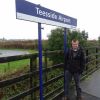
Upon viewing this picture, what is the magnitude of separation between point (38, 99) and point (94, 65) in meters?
7.05

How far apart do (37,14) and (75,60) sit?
1.97 meters

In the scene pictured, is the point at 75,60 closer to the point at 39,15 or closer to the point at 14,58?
the point at 39,15

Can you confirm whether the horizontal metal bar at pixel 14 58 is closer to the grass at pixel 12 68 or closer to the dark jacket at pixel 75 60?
the dark jacket at pixel 75 60

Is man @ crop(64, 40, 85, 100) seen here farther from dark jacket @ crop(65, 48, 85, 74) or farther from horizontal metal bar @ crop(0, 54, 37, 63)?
horizontal metal bar @ crop(0, 54, 37, 63)

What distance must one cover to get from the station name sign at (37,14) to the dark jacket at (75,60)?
28.2 inches

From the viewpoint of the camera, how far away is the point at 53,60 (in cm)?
1020

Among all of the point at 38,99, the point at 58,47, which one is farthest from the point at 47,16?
the point at 58,47

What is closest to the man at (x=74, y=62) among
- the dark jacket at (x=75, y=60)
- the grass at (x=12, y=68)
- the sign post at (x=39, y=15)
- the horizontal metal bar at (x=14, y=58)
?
the dark jacket at (x=75, y=60)

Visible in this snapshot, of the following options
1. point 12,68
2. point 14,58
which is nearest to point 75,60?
point 14,58

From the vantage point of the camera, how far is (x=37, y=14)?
5020 mm

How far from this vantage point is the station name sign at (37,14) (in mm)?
4488

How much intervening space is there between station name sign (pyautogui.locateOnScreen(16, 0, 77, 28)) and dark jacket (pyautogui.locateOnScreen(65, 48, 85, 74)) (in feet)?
2.35

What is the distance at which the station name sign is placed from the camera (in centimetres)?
449

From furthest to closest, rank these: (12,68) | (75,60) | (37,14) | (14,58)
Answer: (12,68) → (75,60) → (37,14) → (14,58)
